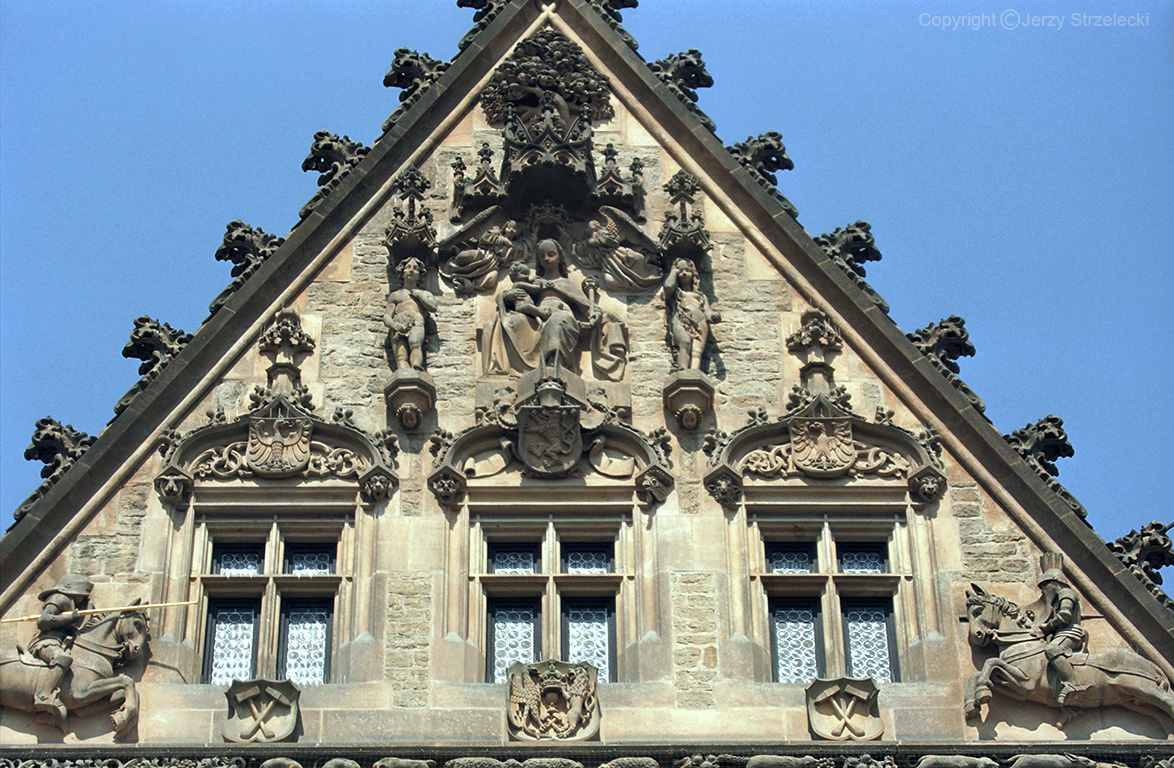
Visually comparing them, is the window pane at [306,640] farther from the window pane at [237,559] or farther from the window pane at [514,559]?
the window pane at [514,559]

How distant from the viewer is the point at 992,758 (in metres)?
20.0

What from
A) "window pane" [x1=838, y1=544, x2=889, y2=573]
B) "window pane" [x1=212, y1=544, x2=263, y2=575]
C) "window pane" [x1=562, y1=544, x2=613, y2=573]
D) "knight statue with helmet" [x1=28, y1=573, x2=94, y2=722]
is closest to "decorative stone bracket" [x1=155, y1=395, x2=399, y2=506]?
"window pane" [x1=212, y1=544, x2=263, y2=575]

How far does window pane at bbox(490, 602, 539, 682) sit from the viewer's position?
21.3 metres

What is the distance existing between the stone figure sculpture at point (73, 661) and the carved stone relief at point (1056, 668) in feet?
22.1

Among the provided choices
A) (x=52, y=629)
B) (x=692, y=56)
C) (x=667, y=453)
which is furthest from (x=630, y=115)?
(x=52, y=629)

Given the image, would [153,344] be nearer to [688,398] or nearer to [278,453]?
[278,453]

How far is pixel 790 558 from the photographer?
22.0 meters

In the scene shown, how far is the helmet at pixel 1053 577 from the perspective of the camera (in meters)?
21.2

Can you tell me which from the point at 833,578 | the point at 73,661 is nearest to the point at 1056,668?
the point at 833,578

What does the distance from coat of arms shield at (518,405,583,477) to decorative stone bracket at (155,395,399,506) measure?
3.80ft

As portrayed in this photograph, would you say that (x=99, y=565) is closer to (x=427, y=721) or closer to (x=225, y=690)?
(x=225, y=690)

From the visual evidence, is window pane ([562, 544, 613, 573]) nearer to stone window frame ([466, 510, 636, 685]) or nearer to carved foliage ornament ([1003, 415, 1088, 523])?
stone window frame ([466, 510, 636, 685])

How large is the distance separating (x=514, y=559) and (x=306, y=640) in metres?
1.90

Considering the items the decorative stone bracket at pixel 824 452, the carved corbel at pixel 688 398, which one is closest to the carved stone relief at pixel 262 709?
the decorative stone bracket at pixel 824 452
